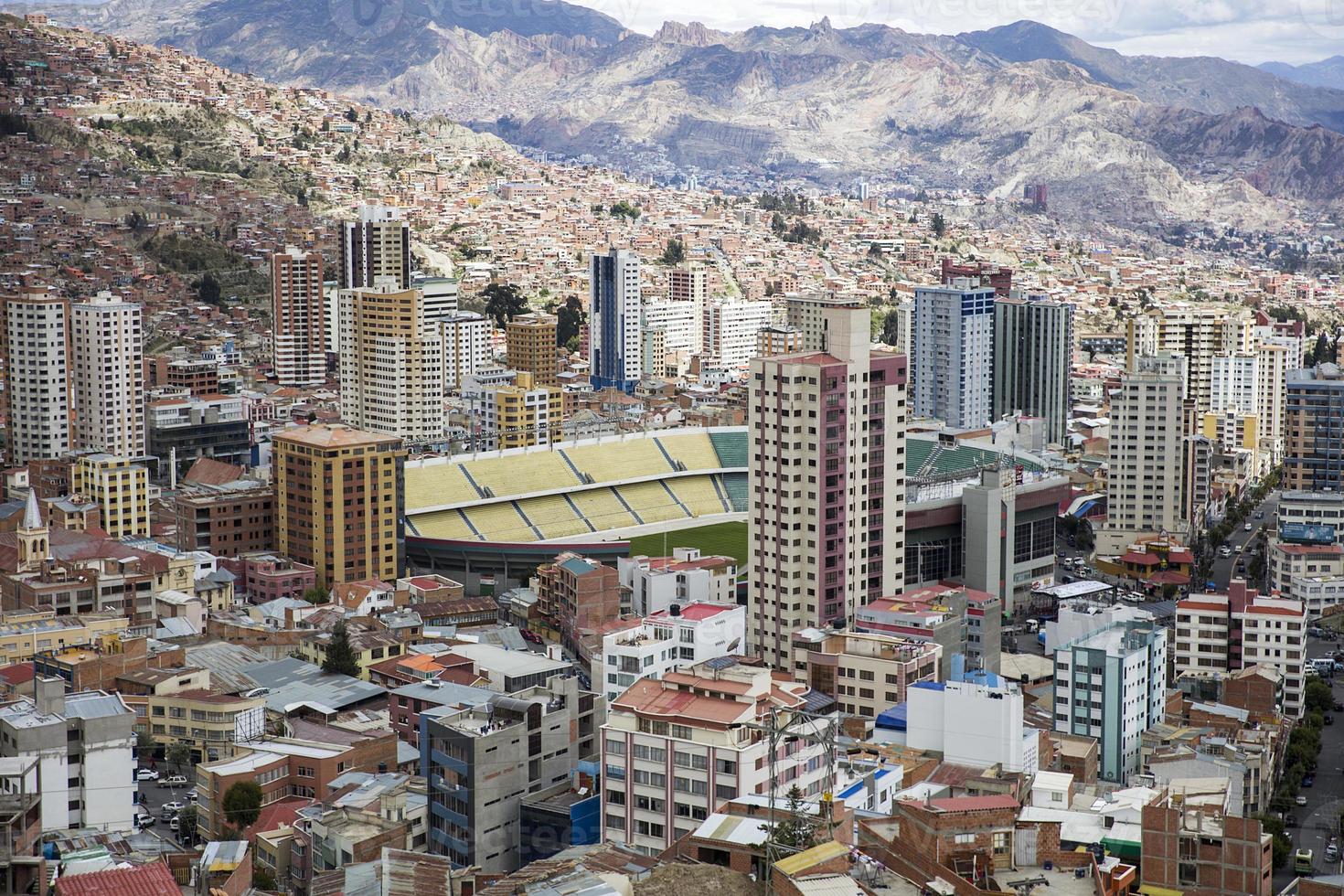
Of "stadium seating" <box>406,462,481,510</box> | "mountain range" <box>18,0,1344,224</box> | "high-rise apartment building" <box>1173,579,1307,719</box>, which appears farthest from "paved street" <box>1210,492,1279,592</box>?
"mountain range" <box>18,0,1344,224</box>

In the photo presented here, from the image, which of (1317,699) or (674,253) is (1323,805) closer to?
(1317,699)

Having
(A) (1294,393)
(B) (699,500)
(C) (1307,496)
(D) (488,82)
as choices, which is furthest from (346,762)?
(D) (488,82)

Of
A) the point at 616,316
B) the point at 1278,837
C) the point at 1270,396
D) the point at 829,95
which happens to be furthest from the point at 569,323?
the point at 829,95

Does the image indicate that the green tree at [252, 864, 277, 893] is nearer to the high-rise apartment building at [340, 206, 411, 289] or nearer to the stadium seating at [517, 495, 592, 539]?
the stadium seating at [517, 495, 592, 539]

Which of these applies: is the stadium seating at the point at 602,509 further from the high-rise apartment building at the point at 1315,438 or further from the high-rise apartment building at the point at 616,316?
the high-rise apartment building at the point at 616,316

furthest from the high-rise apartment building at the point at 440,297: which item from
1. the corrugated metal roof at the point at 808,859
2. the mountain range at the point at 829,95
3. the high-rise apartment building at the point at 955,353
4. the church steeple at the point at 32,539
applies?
the mountain range at the point at 829,95

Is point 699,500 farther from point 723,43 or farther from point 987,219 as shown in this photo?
point 723,43

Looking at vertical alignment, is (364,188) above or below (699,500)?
above
